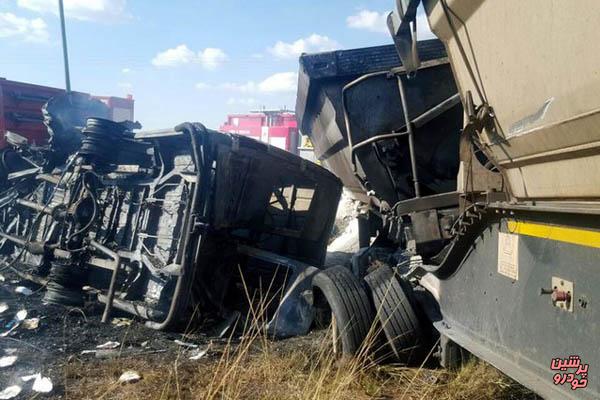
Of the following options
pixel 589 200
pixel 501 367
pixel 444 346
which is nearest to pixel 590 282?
pixel 589 200

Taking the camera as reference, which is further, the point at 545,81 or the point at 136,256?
the point at 136,256

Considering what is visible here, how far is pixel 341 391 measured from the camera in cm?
268

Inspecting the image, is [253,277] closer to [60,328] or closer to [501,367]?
[60,328]

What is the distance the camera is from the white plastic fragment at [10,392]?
A: 9.29ft

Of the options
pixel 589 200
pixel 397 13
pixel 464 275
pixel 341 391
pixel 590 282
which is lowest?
pixel 341 391

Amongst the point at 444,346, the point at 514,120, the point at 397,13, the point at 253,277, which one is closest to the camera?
the point at 514,120

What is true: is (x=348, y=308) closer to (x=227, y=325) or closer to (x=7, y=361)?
(x=227, y=325)

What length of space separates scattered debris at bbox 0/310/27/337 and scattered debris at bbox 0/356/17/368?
0.49 metres

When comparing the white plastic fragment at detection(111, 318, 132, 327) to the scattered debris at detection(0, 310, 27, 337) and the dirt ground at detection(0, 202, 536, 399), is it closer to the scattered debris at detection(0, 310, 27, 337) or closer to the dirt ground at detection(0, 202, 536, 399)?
the dirt ground at detection(0, 202, 536, 399)

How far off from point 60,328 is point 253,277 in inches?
68.4

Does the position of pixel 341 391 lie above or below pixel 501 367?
below

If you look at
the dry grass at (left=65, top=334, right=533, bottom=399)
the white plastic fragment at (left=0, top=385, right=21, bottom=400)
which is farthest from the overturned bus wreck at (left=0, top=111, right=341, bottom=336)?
the white plastic fragment at (left=0, top=385, right=21, bottom=400)

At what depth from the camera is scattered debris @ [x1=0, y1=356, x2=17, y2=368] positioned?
10.8ft

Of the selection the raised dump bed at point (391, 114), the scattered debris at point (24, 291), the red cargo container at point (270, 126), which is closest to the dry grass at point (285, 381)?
the raised dump bed at point (391, 114)
